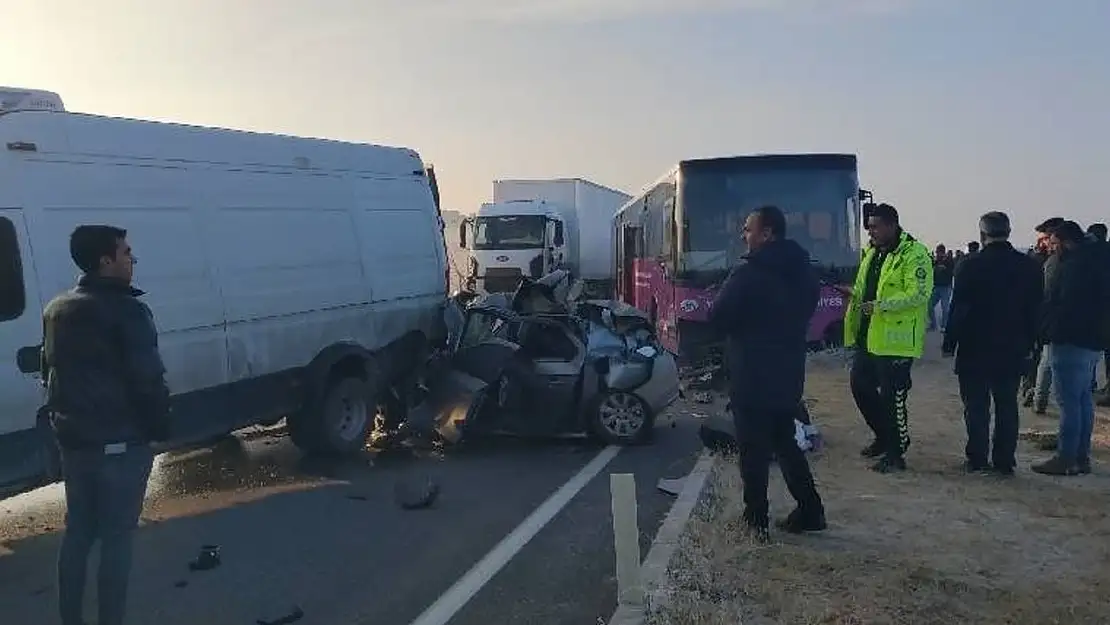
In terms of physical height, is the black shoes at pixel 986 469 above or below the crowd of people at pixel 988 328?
below

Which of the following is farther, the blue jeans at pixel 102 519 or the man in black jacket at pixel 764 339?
the man in black jacket at pixel 764 339

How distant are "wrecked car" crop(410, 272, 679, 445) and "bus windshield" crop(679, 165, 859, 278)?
4314mm

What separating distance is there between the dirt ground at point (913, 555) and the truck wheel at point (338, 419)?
3.37 meters

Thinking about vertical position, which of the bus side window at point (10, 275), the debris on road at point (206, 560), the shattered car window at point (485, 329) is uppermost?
the bus side window at point (10, 275)

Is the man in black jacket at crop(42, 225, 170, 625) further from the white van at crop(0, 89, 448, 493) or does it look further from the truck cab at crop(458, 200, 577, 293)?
the truck cab at crop(458, 200, 577, 293)

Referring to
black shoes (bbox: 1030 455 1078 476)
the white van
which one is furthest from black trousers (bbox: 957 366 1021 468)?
the white van

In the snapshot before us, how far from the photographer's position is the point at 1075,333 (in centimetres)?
827

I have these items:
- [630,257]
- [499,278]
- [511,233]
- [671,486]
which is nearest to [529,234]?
[511,233]

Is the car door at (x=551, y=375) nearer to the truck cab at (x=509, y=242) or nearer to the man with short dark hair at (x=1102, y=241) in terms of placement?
the man with short dark hair at (x=1102, y=241)

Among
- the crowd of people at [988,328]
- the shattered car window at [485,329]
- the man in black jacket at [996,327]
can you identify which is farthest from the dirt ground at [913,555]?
the shattered car window at [485,329]

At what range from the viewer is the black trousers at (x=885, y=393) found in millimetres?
8289

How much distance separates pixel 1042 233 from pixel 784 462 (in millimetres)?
4510

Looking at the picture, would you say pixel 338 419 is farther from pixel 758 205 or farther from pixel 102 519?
pixel 758 205

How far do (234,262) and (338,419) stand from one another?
1.92 metres
